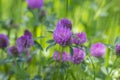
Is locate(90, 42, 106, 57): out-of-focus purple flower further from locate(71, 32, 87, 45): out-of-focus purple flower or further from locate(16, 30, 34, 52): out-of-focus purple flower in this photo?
locate(16, 30, 34, 52): out-of-focus purple flower

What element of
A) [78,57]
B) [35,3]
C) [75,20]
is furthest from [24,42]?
[75,20]

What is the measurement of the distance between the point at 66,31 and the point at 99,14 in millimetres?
1121

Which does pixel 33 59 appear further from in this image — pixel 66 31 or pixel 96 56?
pixel 66 31

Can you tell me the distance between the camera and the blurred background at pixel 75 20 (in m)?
2.10

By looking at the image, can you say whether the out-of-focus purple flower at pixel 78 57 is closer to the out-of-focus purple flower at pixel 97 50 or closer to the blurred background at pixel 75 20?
the out-of-focus purple flower at pixel 97 50

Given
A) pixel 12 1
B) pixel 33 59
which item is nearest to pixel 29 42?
pixel 33 59

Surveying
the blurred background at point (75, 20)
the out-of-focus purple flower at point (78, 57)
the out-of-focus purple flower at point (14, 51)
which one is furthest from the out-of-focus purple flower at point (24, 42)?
the blurred background at point (75, 20)

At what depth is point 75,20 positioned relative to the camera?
2.58 m

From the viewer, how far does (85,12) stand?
2.74 metres

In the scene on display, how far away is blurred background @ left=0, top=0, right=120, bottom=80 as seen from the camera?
6.90 ft

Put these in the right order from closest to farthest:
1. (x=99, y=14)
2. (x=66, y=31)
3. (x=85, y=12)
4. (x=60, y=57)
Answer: (x=66, y=31)
(x=60, y=57)
(x=99, y=14)
(x=85, y=12)

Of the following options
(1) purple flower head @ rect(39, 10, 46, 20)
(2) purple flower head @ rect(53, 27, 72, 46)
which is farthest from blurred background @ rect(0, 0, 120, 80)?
(2) purple flower head @ rect(53, 27, 72, 46)

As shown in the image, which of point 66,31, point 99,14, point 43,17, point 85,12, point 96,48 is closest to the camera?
point 66,31

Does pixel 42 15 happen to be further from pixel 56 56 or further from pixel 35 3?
pixel 56 56
